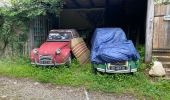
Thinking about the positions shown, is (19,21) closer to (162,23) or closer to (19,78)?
(19,78)

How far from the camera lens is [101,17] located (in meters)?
19.7

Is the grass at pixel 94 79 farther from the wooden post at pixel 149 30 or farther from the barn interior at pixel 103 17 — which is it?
the barn interior at pixel 103 17

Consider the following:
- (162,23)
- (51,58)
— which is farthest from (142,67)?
(51,58)

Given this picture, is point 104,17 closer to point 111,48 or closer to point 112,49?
point 111,48

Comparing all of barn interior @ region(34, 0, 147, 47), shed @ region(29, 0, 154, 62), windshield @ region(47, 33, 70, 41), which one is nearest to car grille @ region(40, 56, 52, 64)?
windshield @ region(47, 33, 70, 41)

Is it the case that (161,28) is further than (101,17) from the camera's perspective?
No

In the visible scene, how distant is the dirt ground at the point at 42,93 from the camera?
998 centimetres

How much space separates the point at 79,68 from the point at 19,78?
2545 millimetres

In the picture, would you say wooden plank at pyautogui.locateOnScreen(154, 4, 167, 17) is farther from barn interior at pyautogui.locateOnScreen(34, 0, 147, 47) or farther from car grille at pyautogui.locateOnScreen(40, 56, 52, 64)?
car grille at pyautogui.locateOnScreen(40, 56, 52, 64)

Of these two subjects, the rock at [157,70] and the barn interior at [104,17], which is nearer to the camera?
the rock at [157,70]

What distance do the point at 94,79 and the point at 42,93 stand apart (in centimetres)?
212

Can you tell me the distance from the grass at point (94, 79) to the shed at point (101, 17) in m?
3.69

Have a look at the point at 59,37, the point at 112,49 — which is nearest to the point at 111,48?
the point at 112,49

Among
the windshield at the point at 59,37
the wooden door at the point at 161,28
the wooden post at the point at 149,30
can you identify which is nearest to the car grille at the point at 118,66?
the wooden post at the point at 149,30
